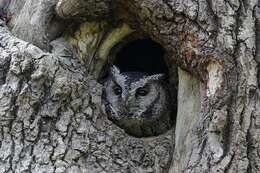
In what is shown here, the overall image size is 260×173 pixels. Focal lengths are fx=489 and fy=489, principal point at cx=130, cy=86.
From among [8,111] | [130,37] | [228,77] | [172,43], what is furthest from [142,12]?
[8,111]

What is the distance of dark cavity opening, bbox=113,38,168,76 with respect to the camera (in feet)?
10.7

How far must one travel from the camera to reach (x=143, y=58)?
3416 millimetres

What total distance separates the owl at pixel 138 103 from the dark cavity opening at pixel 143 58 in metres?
0.22

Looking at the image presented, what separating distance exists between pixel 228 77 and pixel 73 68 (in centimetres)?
84

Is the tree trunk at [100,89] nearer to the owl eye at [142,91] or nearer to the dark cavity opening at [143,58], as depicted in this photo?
the owl eye at [142,91]

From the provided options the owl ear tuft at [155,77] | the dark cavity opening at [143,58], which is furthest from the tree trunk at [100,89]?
the dark cavity opening at [143,58]

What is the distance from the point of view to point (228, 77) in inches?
85.6

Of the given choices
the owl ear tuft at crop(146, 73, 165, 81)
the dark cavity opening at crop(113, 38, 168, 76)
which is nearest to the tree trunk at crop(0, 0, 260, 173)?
the owl ear tuft at crop(146, 73, 165, 81)

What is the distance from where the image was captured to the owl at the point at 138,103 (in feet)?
9.42

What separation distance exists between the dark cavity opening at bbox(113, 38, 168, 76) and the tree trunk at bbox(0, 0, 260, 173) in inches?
20.4

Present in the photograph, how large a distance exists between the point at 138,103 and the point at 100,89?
0.37m

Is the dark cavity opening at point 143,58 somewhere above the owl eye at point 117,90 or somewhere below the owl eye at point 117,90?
above

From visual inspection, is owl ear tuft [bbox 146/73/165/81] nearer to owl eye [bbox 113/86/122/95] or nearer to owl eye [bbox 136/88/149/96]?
owl eye [bbox 136/88/149/96]

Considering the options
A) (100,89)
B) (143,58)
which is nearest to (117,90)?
(100,89)
